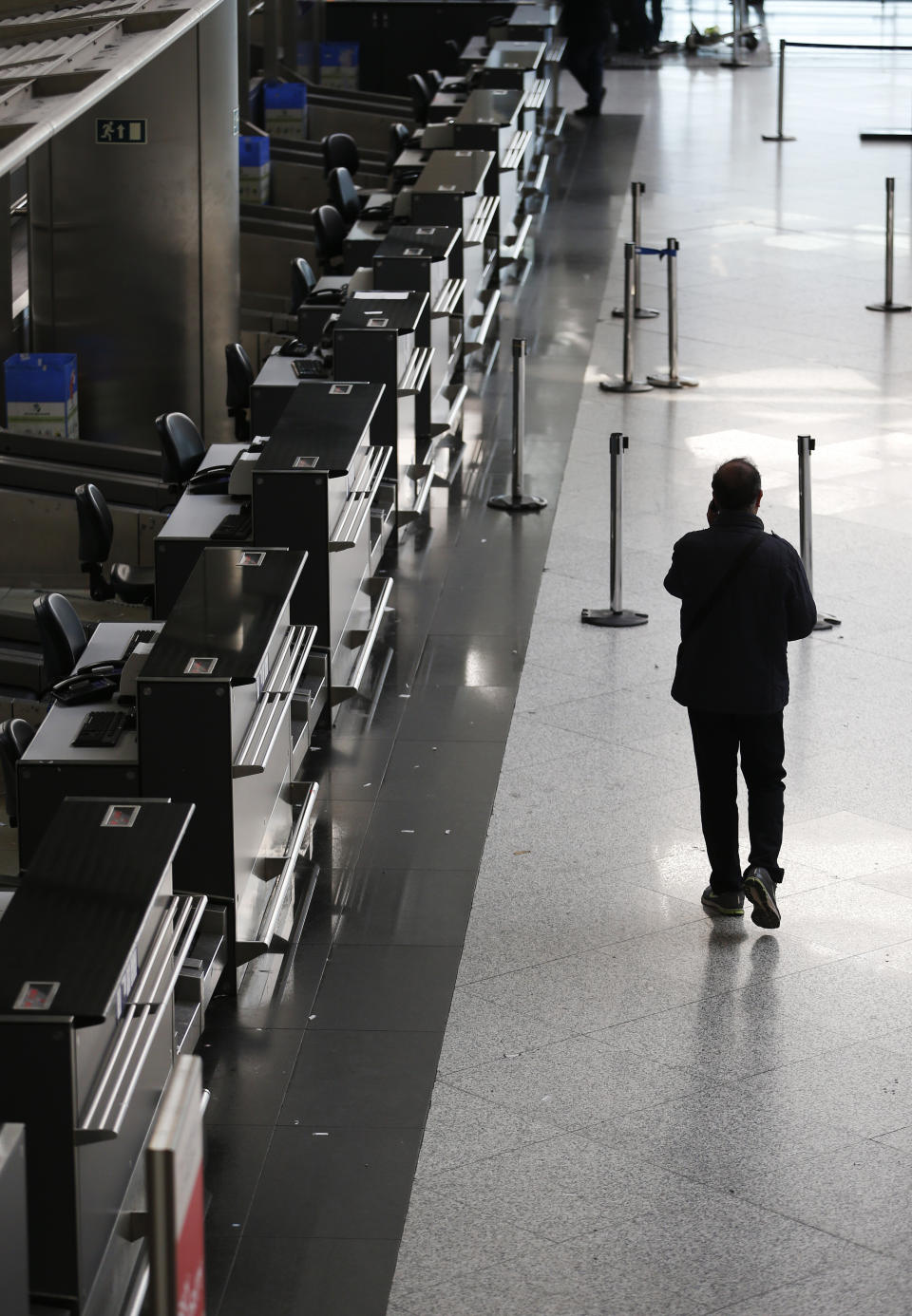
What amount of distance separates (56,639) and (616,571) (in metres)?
2.88

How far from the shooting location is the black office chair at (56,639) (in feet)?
20.5

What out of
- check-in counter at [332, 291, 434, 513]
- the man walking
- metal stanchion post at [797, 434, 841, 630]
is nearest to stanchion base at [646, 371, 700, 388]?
check-in counter at [332, 291, 434, 513]

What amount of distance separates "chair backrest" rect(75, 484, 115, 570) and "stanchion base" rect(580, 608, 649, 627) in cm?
206

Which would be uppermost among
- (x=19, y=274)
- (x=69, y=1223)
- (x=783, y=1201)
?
(x=19, y=274)

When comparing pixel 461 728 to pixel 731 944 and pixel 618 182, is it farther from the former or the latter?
pixel 618 182

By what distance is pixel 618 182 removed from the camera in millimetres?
17859

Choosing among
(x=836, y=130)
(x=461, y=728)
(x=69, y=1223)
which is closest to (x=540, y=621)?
(x=461, y=728)

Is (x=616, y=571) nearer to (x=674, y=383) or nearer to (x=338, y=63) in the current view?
(x=674, y=383)

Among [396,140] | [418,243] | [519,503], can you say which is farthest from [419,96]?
[519,503]

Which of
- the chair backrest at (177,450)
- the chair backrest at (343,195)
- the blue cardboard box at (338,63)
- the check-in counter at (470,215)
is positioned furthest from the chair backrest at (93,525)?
the blue cardboard box at (338,63)

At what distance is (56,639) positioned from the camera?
625cm

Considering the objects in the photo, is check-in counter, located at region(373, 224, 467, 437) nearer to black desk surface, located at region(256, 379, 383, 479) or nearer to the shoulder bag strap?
black desk surface, located at region(256, 379, 383, 479)

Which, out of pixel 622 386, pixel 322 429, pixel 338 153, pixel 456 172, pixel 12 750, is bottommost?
pixel 12 750

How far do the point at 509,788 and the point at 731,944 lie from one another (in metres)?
1.31
